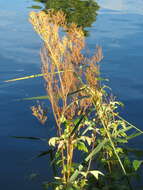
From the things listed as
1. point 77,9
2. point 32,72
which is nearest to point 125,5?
point 77,9

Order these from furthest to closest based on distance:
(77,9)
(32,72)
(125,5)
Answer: (125,5)
(77,9)
(32,72)

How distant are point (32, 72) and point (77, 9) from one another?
462cm

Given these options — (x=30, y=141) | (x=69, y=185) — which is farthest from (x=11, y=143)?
(x=69, y=185)

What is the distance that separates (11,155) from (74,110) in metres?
1.61

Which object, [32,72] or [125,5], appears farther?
[125,5]

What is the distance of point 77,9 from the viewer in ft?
34.3

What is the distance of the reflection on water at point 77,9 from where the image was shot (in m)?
9.30

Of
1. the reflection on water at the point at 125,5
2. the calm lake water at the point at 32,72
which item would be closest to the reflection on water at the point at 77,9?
the calm lake water at the point at 32,72

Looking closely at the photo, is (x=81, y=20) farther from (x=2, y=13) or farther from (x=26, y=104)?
(x=26, y=104)

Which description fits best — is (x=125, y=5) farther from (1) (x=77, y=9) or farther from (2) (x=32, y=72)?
(2) (x=32, y=72)

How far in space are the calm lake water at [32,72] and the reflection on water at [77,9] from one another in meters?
0.21

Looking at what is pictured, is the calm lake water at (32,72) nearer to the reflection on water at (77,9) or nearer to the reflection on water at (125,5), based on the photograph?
the reflection on water at (125,5)

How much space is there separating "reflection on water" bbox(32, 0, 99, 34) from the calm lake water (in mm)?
210

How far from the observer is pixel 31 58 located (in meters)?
7.07
